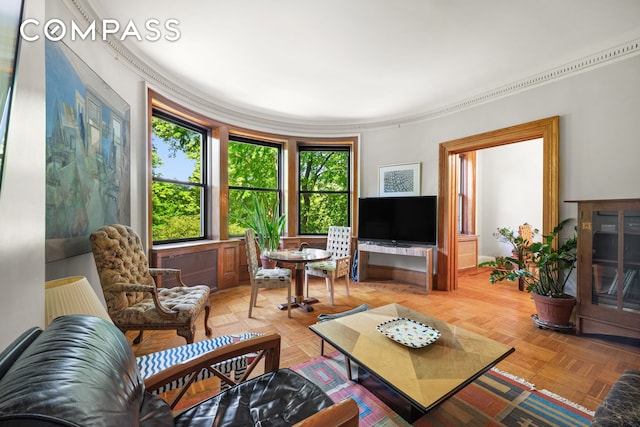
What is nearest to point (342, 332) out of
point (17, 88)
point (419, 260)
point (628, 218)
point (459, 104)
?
point (17, 88)

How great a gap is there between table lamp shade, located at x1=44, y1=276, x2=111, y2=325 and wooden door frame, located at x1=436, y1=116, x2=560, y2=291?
3969 millimetres

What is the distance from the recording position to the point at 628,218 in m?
2.23

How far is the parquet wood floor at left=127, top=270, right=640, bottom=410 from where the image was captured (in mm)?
1900

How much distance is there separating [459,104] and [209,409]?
4258 millimetres

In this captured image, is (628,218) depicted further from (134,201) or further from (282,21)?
(134,201)

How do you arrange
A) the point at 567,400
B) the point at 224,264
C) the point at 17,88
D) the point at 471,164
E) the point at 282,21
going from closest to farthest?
the point at 17,88 → the point at 567,400 → the point at 282,21 → the point at 224,264 → the point at 471,164

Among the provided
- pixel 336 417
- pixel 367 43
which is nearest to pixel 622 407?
pixel 336 417

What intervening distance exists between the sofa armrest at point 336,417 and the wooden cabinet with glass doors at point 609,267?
2865 millimetres

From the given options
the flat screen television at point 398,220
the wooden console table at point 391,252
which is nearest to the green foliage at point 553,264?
the wooden console table at point 391,252

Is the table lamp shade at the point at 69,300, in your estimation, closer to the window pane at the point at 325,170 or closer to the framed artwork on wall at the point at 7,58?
the framed artwork on wall at the point at 7,58

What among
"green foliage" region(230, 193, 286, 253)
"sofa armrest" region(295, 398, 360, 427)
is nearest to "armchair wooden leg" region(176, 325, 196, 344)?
"sofa armrest" region(295, 398, 360, 427)

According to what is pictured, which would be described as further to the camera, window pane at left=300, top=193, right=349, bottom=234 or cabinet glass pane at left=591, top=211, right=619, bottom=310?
window pane at left=300, top=193, right=349, bottom=234

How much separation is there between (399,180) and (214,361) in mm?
3886

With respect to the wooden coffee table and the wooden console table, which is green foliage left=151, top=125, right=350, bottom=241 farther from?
the wooden coffee table
